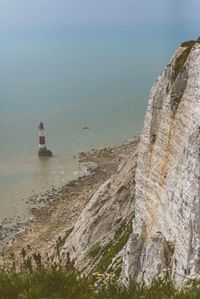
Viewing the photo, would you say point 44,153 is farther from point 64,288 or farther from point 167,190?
point 64,288

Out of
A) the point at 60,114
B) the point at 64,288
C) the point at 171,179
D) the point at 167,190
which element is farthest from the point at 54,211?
the point at 60,114

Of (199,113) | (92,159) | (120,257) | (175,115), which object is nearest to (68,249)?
(120,257)

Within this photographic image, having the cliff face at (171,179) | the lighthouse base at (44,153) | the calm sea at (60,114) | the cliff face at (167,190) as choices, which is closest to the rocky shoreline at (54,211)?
the calm sea at (60,114)

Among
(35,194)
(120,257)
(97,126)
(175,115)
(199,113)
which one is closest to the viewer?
(199,113)

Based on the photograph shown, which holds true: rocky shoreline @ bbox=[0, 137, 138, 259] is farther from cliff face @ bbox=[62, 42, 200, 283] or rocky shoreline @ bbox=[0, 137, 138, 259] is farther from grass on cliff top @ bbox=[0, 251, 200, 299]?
grass on cliff top @ bbox=[0, 251, 200, 299]

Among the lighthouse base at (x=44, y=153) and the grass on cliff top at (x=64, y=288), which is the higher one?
the lighthouse base at (x=44, y=153)

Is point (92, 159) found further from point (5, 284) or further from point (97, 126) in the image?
point (5, 284)

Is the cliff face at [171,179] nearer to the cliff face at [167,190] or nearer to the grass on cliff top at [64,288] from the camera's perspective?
the cliff face at [167,190]

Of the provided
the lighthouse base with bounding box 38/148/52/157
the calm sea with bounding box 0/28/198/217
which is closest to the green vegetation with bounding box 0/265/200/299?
the calm sea with bounding box 0/28/198/217
